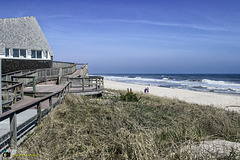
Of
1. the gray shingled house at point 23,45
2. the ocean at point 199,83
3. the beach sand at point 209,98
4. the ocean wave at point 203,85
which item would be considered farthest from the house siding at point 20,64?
the ocean wave at point 203,85

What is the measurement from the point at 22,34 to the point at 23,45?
5.85ft

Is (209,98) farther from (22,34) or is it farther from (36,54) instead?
(22,34)

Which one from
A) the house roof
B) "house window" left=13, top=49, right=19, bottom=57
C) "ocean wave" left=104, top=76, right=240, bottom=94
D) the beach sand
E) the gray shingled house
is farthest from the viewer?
"ocean wave" left=104, top=76, right=240, bottom=94

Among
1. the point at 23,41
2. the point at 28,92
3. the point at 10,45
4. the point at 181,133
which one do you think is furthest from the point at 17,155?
the point at 23,41

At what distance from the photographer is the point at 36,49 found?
27453mm

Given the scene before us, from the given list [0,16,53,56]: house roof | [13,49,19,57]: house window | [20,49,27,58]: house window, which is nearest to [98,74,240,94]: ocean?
[0,16,53,56]: house roof

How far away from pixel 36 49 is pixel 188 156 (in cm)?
2696

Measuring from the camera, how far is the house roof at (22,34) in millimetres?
24373

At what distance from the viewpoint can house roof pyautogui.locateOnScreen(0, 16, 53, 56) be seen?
80.0 feet

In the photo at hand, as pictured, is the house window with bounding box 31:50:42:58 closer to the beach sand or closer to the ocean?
the beach sand

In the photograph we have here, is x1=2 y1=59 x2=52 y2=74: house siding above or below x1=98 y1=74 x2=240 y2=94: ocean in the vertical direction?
above

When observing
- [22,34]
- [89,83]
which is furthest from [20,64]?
[89,83]

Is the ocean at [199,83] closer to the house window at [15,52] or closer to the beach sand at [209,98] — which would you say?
the beach sand at [209,98]

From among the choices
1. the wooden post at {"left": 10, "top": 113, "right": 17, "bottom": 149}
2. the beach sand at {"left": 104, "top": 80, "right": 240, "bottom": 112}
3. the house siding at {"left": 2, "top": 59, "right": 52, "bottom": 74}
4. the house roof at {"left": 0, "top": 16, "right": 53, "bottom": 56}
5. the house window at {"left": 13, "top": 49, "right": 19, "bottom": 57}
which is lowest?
the beach sand at {"left": 104, "top": 80, "right": 240, "bottom": 112}
